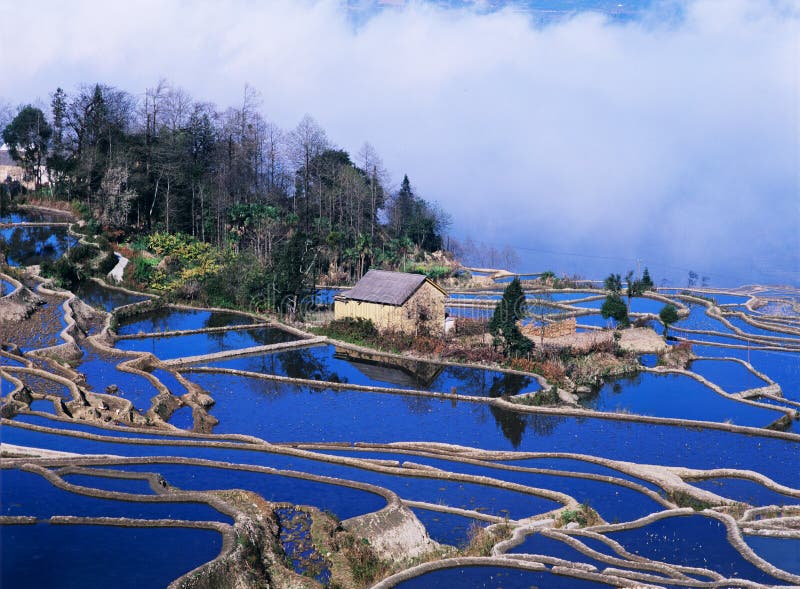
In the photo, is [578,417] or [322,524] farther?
[578,417]

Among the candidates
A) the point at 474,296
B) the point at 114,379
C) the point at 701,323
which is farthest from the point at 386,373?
the point at 701,323

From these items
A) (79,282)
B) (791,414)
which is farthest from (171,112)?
(791,414)

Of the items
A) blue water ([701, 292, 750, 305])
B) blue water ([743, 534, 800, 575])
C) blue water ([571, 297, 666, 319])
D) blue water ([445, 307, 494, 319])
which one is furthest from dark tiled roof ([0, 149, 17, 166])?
blue water ([743, 534, 800, 575])

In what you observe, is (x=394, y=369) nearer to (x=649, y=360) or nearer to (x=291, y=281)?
(x=291, y=281)

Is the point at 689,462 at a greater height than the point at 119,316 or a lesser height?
lesser

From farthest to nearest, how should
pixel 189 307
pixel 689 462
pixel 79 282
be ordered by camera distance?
1. pixel 79 282
2. pixel 189 307
3. pixel 689 462

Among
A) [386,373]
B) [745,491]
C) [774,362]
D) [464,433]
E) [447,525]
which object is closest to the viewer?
[447,525]

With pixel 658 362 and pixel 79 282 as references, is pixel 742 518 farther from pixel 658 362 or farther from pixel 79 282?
pixel 79 282
